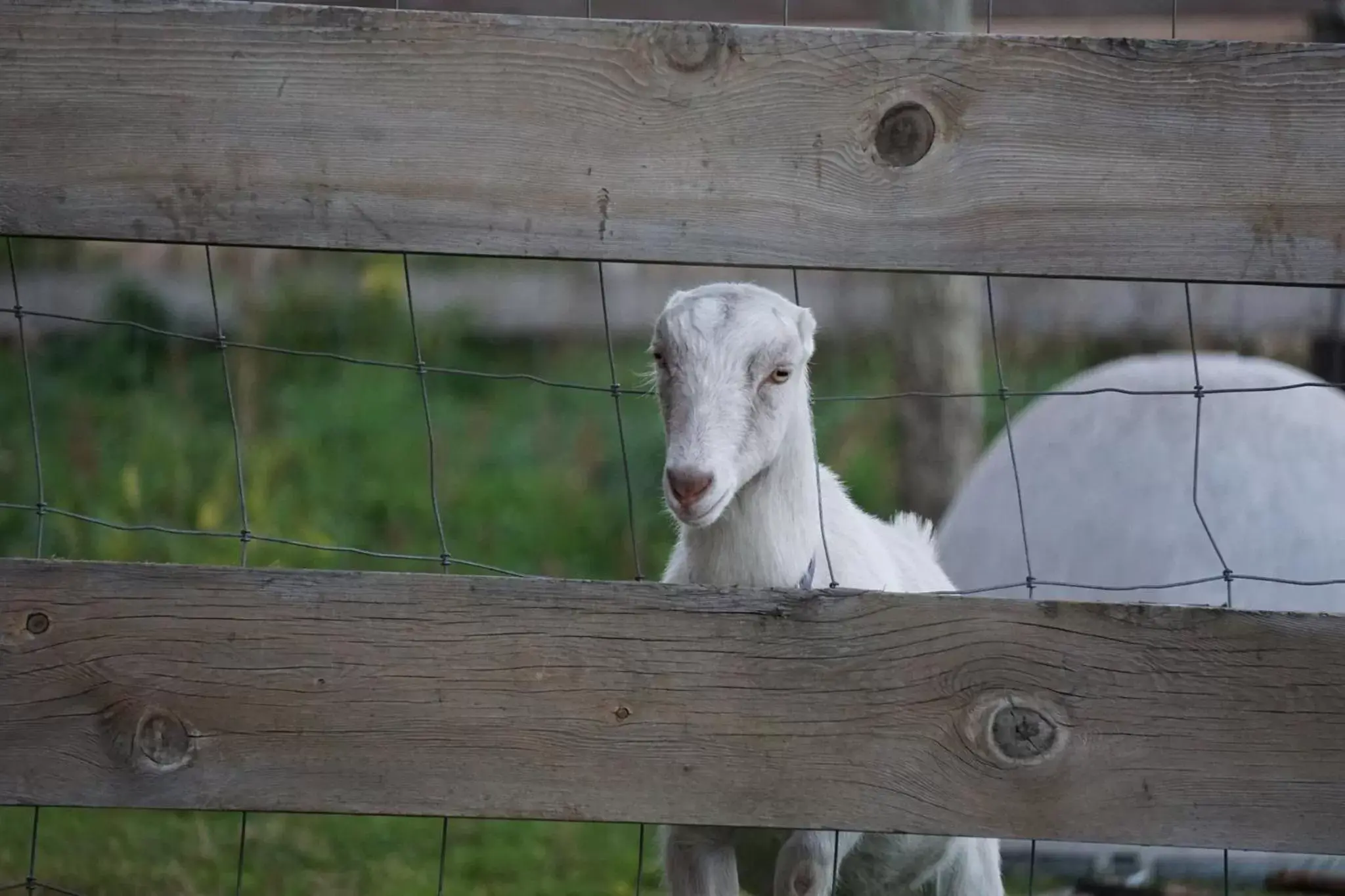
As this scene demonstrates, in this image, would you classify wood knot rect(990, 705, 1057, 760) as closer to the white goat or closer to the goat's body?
the white goat

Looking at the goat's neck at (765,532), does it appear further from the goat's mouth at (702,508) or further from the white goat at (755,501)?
the goat's mouth at (702,508)

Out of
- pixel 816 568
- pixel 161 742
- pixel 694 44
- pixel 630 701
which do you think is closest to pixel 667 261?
pixel 694 44

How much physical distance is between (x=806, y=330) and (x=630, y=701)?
142 cm

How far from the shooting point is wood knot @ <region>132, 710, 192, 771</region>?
2.36 metres

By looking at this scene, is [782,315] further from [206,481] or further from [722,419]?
[206,481]

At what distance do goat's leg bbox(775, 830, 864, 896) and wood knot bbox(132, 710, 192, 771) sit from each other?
4.39 ft

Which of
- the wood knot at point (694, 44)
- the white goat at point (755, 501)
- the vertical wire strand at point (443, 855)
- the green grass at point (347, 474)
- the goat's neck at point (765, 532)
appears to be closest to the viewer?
the wood knot at point (694, 44)

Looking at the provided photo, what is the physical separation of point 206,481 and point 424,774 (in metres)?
6.25

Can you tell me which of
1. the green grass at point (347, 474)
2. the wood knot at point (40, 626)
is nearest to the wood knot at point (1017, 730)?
the wood knot at point (40, 626)

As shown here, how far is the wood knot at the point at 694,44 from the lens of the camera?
2291 millimetres

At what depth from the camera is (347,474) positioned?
28.7ft

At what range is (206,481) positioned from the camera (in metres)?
8.23

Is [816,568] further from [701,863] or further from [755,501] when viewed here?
[701,863]

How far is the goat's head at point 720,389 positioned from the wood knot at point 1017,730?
85 centimetres
